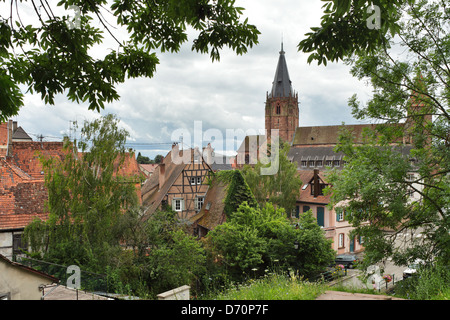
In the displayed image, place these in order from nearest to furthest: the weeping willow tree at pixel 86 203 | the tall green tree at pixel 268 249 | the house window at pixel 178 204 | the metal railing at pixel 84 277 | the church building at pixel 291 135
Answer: the metal railing at pixel 84 277, the weeping willow tree at pixel 86 203, the tall green tree at pixel 268 249, the house window at pixel 178 204, the church building at pixel 291 135

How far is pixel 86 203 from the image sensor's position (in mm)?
16328

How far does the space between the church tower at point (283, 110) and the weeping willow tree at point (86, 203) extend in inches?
2797

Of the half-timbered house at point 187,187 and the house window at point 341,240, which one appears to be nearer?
the half-timbered house at point 187,187

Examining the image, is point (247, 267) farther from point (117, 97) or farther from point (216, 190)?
point (117, 97)

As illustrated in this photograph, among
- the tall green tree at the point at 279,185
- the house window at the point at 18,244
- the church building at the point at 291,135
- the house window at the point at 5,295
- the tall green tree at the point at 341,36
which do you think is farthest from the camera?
the church building at the point at 291,135

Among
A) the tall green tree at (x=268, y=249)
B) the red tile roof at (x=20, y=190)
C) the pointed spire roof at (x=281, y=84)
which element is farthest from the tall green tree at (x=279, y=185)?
the pointed spire roof at (x=281, y=84)

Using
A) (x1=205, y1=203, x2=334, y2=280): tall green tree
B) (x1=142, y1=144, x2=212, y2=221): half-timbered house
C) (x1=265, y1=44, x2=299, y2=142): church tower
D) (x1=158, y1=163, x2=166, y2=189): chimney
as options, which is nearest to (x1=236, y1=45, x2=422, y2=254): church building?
(x1=265, y1=44, x2=299, y2=142): church tower

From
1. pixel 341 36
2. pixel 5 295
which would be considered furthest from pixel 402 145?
pixel 5 295

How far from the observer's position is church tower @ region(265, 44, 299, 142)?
85938mm

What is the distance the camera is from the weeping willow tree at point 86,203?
15352 mm

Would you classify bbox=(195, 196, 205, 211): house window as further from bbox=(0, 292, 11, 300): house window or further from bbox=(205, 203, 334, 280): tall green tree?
bbox=(0, 292, 11, 300): house window

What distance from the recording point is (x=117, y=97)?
161 inches

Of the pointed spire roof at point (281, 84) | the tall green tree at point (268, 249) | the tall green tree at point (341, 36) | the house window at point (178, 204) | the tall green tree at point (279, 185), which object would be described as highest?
the pointed spire roof at point (281, 84)

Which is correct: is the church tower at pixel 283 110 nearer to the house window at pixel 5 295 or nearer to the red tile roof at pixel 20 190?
the red tile roof at pixel 20 190
